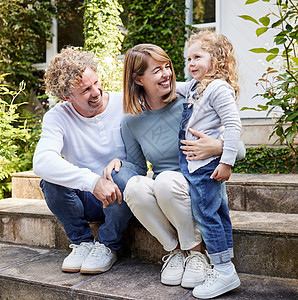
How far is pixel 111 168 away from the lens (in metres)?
1.99

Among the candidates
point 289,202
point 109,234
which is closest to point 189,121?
point 109,234

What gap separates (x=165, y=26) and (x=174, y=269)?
3.78 m

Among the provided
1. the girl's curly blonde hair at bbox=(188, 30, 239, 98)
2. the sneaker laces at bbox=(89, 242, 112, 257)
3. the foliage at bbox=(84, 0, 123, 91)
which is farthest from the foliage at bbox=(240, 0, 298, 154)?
the foliage at bbox=(84, 0, 123, 91)

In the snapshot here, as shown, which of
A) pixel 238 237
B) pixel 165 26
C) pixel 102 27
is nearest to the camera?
pixel 238 237

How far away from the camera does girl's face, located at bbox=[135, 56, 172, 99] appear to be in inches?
76.9

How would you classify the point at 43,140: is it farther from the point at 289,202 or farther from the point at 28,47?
the point at 28,47

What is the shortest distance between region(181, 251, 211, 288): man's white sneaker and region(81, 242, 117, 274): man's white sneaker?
45 cm

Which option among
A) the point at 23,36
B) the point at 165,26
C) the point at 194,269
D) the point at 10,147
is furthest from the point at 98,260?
the point at 23,36

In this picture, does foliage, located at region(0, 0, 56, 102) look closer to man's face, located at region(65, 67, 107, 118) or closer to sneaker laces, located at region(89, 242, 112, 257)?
man's face, located at region(65, 67, 107, 118)

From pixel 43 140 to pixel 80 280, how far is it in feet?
2.38

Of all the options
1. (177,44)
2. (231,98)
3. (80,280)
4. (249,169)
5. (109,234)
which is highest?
(177,44)

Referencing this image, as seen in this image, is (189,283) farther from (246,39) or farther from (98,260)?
(246,39)

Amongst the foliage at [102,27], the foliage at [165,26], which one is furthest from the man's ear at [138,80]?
the foliage at [102,27]

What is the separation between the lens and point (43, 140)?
2057 millimetres
